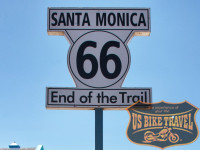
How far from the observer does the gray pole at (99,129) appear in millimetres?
6895

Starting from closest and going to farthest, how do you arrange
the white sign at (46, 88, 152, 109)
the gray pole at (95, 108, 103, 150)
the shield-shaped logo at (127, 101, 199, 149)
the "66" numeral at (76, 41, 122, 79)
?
the gray pole at (95, 108, 103, 150), the shield-shaped logo at (127, 101, 199, 149), the white sign at (46, 88, 152, 109), the "66" numeral at (76, 41, 122, 79)

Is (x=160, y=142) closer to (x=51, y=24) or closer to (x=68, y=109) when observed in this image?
(x=68, y=109)

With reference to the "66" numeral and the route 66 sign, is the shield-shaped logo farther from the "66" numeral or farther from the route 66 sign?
the "66" numeral

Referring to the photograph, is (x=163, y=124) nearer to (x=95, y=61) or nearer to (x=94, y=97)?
(x=94, y=97)

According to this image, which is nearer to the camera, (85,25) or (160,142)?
(160,142)

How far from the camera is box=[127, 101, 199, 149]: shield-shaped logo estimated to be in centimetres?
708

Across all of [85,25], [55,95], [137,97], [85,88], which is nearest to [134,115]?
[137,97]

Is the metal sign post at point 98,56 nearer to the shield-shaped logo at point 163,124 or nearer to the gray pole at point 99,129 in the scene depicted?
the gray pole at point 99,129

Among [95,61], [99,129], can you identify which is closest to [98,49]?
[95,61]

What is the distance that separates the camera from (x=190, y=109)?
24.1 ft

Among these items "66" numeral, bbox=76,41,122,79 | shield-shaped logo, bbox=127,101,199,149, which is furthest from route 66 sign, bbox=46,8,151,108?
shield-shaped logo, bbox=127,101,199,149

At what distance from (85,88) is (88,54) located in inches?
27.4

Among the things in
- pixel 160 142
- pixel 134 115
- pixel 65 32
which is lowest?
pixel 160 142

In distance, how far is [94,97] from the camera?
732cm
